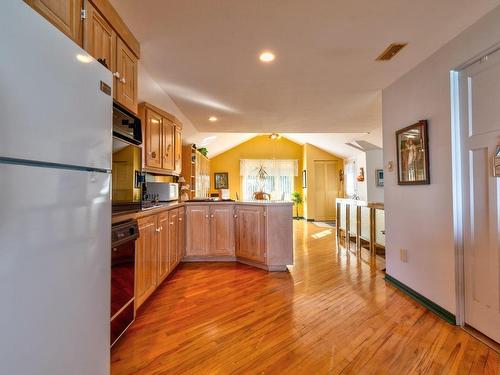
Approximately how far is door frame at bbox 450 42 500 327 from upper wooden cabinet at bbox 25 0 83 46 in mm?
2661

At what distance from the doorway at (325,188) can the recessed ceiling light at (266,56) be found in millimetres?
7273

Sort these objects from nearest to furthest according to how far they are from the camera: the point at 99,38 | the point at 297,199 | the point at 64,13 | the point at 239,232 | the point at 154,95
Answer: the point at 64,13, the point at 99,38, the point at 154,95, the point at 239,232, the point at 297,199

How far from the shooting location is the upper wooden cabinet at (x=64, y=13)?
1136 millimetres

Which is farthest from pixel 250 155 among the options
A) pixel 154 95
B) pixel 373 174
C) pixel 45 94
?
pixel 45 94

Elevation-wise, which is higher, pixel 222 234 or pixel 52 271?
pixel 52 271

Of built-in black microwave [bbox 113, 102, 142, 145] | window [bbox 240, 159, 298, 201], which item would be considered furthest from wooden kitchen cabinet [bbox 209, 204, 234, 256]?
window [bbox 240, 159, 298, 201]

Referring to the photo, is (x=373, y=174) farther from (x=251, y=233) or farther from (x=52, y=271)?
(x=52, y=271)

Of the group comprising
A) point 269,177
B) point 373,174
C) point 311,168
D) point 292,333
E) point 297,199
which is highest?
point 311,168

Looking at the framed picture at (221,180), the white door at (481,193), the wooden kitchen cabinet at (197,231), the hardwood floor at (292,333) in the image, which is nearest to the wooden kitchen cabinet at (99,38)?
the hardwood floor at (292,333)

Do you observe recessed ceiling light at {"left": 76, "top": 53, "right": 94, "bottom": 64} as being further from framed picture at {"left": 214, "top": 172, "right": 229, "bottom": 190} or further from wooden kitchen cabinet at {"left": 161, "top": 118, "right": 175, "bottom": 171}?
framed picture at {"left": 214, "top": 172, "right": 229, "bottom": 190}

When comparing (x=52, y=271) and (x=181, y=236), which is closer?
(x=52, y=271)

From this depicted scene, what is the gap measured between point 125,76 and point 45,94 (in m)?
1.39

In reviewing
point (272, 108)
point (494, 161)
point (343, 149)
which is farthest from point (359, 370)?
point (343, 149)

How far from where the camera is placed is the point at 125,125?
6.04ft
